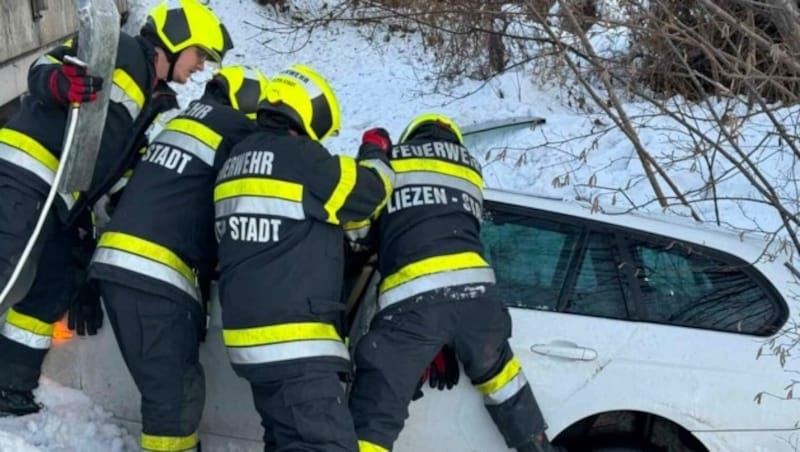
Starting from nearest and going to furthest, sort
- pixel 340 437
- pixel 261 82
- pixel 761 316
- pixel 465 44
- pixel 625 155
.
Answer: pixel 340 437, pixel 761 316, pixel 261 82, pixel 625 155, pixel 465 44

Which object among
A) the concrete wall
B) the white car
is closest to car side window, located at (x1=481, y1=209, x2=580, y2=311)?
the white car

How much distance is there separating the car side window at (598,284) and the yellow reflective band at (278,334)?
966mm

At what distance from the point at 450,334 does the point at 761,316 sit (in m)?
1.19

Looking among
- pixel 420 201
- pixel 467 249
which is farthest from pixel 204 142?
pixel 467 249

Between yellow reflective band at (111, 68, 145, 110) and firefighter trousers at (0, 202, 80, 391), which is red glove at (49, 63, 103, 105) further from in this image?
firefighter trousers at (0, 202, 80, 391)

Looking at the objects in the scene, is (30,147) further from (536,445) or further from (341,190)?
(536,445)

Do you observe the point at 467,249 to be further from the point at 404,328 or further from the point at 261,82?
the point at 261,82

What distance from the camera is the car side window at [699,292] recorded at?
10.6 ft

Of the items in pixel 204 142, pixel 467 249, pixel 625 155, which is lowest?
pixel 625 155

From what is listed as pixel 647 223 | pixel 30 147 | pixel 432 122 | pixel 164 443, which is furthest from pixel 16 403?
pixel 647 223

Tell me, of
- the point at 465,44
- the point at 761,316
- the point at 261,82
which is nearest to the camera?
the point at 761,316

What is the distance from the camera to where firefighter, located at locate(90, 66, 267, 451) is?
3.05 m

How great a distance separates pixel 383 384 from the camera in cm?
302

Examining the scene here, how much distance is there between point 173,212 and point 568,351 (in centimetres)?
153
